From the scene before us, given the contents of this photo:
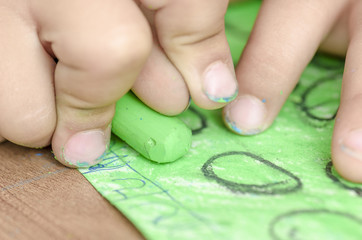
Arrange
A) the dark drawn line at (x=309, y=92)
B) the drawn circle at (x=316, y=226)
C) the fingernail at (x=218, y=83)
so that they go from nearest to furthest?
1. the drawn circle at (x=316, y=226)
2. the fingernail at (x=218, y=83)
3. the dark drawn line at (x=309, y=92)

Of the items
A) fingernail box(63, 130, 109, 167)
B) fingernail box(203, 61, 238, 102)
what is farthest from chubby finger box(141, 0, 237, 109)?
fingernail box(63, 130, 109, 167)

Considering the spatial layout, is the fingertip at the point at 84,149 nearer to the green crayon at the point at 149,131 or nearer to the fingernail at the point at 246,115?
the green crayon at the point at 149,131

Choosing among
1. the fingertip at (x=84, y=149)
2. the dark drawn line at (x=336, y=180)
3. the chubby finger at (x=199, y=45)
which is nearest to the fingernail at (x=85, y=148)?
the fingertip at (x=84, y=149)

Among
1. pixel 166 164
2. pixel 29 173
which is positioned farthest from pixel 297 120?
pixel 29 173

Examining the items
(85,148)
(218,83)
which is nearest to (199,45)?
(218,83)

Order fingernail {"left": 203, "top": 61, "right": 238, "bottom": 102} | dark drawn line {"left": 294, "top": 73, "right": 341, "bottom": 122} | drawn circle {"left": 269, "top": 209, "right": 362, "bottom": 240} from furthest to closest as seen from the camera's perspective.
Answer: dark drawn line {"left": 294, "top": 73, "right": 341, "bottom": 122} < fingernail {"left": 203, "top": 61, "right": 238, "bottom": 102} < drawn circle {"left": 269, "top": 209, "right": 362, "bottom": 240}

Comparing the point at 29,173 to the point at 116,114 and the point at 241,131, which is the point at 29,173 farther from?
the point at 241,131

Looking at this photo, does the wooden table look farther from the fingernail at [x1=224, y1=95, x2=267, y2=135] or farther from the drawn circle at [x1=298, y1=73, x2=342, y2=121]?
the drawn circle at [x1=298, y1=73, x2=342, y2=121]
